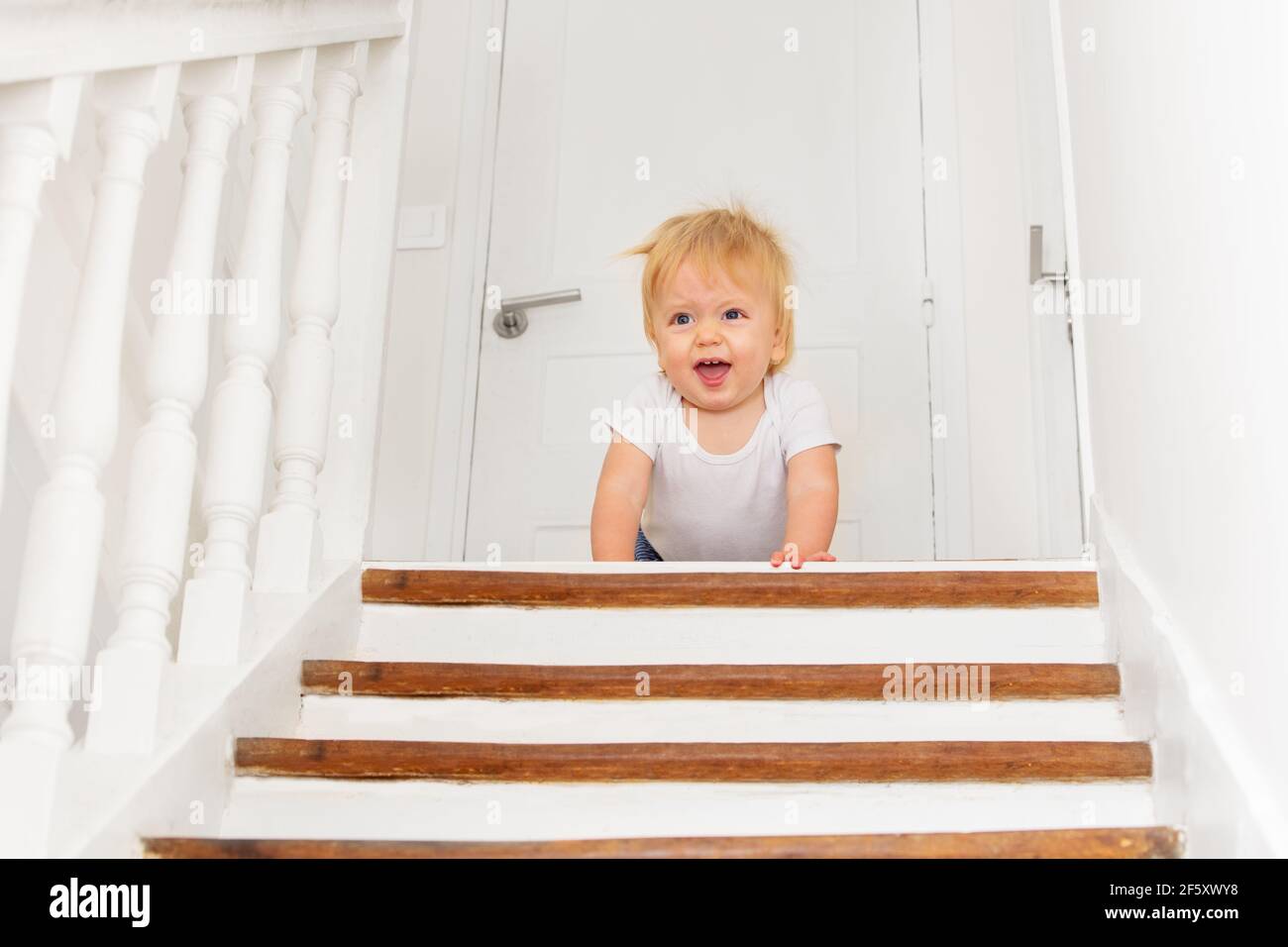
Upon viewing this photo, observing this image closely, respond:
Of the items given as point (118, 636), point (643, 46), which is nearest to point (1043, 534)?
point (643, 46)

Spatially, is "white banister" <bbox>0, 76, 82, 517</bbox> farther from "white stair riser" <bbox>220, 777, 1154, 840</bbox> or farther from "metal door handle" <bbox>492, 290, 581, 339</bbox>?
"metal door handle" <bbox>492, 290, 581, 339</bbox>

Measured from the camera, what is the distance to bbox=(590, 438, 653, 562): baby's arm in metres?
2.37

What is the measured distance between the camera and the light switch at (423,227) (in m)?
3.40

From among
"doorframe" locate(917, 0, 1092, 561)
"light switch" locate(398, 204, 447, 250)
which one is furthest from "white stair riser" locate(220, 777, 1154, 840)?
"light switch" locate(398, 204, 447, 250)

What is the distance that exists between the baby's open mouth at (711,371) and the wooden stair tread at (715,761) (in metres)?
1.09

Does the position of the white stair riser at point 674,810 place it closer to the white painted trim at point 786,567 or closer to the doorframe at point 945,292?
the white painted trim at point 786,567

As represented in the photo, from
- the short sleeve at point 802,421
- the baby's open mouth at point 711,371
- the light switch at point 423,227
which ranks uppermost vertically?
the light switch at point 423,227

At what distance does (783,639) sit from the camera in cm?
179

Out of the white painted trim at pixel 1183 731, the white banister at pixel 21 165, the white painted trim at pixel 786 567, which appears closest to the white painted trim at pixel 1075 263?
the white painted trim at pixel 786 567

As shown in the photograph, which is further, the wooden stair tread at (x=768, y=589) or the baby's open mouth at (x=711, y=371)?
the baby's open mouth at (x=711, y=371)

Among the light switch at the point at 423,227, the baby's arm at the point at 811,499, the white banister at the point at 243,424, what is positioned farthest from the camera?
the light switch at the point at 423,227

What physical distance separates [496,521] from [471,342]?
1.37ft

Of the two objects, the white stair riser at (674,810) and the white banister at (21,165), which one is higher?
the white banister at (21,165)

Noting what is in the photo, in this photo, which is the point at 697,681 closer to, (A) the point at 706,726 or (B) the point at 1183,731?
(A) the point at 706,726
